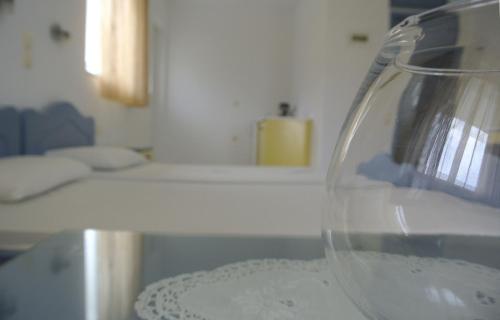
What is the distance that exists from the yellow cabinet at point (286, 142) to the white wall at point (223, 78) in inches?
33.4

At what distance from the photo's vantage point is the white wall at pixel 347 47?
346 centimetres

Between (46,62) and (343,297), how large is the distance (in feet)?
7.70

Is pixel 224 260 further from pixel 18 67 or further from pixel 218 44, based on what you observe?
pixel 218 44

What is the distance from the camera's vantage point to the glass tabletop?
434 mm

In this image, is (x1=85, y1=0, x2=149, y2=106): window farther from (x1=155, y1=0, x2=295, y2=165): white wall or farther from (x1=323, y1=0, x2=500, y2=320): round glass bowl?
(x1=323, y1=0, x2=500, y2=320): round glass bowl

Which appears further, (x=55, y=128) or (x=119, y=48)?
(x=119, y=48)

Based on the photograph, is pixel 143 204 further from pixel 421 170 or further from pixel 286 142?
pixel 286 142

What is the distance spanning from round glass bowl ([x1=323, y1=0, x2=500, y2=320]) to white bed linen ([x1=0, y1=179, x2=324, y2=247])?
0.57 metres

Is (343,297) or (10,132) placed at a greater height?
(10,132)

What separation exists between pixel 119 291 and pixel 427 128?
46cm

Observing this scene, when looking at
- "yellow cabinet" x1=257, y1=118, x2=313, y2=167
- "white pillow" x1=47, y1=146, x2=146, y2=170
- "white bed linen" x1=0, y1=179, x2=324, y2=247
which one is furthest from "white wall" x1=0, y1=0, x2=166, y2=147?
"yellow cabinet" x1=257, y1=118, x2=313, y2=167

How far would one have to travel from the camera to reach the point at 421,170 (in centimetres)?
41

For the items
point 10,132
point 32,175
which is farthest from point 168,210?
point 10,132

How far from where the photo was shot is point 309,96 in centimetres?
416
